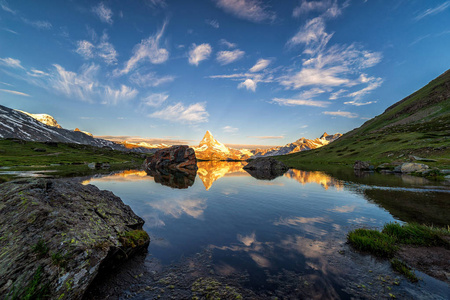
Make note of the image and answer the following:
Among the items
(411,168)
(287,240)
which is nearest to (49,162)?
(287,240)

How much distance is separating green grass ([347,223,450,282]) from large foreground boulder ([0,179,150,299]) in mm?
14728

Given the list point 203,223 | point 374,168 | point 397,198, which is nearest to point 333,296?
point 203,223

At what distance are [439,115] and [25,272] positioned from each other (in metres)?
252

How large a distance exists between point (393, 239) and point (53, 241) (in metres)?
19.5

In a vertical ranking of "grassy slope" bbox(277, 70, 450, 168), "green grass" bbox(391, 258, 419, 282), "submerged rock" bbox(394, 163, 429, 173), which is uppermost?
"grassy slope" bbox(277, 70, 450, 168)

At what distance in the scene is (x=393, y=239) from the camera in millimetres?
13148

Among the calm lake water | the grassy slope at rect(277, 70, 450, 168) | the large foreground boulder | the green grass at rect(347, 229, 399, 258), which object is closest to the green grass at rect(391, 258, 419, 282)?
the calm lake water

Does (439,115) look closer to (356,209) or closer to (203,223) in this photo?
(356,209)

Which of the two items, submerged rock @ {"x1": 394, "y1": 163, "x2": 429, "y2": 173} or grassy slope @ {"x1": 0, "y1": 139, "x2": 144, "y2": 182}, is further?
grassy slope @ {"x1": 0, "y1": 139, "x2": 144, "y2": 182}

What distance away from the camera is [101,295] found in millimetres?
8133

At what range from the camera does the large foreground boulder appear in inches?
259

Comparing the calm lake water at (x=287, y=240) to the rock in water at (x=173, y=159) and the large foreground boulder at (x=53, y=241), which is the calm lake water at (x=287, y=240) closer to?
the large foreground boulder at (x=53, y=241)

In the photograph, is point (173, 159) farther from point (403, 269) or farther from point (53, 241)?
point (403, 269)

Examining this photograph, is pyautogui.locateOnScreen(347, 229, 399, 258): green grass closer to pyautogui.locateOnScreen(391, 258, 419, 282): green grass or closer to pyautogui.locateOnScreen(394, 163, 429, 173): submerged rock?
pyautogui.locateOnScreen(391, 258, 419, 282): green grass
